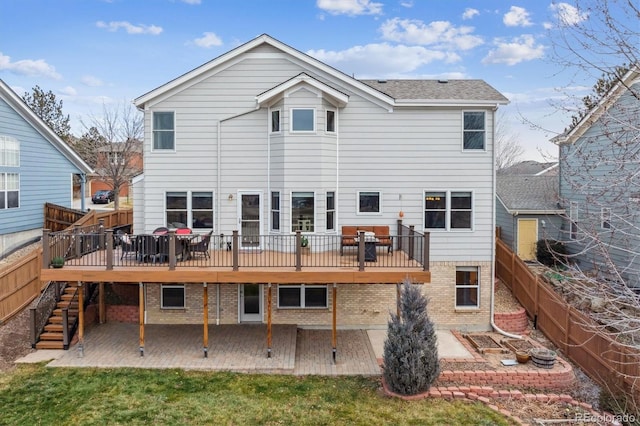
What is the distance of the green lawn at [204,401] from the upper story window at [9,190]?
10072mm

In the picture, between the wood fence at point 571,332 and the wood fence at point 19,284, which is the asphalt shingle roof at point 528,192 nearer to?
the wood fence at point 571,332

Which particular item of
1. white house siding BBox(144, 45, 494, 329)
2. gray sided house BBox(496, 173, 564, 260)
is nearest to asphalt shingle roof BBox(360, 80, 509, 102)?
white house siding BBox(144, 45, 494, 329)

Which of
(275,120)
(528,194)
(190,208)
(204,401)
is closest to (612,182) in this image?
(204,401)

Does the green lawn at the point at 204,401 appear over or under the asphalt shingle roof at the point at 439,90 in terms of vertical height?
under

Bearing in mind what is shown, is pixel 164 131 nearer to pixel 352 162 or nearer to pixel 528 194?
pixel 352 162

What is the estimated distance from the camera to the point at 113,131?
3158 cm

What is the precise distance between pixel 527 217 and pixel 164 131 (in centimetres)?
1740

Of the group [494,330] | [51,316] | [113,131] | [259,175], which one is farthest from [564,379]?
[113,131]

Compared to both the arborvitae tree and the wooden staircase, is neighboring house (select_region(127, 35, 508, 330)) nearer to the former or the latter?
the wooden staircase

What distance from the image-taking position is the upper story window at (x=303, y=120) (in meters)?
13.4

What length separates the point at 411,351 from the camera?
30.7 feet

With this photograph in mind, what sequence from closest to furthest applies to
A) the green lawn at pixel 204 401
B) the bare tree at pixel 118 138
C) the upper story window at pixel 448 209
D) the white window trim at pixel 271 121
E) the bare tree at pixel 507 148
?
the green lawn at pixel 204 401
the white window trim at pixel 271 121
the upper story window at pixel 448 209
the bare tree at pixel 118 138
the bare tree at pixel 507 148

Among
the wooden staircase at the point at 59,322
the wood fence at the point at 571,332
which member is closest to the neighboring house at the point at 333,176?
the wood fence at the point at 571,332

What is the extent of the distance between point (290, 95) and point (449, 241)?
725cm
